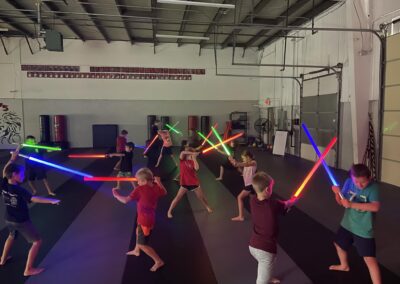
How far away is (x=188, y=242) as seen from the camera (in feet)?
16.0

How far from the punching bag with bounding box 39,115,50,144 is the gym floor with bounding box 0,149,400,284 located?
9.94 metres

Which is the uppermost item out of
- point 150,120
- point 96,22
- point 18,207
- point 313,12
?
point 96,22

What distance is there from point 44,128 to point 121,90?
15.2ft

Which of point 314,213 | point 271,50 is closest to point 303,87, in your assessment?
point 271,50

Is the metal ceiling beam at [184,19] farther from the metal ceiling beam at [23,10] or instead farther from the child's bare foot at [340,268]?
the child's bare foot at [340,268]

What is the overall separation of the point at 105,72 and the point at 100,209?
12595 mm

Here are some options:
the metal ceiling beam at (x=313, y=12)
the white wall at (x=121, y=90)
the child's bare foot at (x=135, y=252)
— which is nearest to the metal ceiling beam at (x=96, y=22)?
the white wall at (x=121, y=90)

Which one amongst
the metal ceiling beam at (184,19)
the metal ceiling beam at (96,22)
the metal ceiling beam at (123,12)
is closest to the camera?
the metal ceiling beam at (123,12)

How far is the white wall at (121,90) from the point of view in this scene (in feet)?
55.9

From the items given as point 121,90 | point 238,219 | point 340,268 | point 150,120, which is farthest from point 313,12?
point 121,90

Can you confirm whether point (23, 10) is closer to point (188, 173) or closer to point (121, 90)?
point (121, 90)

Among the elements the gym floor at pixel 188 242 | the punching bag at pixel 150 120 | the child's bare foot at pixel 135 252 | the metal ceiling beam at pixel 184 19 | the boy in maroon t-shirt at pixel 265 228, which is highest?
the metal ceiling beam at pixel 184 19

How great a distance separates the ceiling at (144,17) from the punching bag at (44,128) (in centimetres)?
443

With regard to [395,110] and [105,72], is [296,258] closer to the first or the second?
[395,110]
